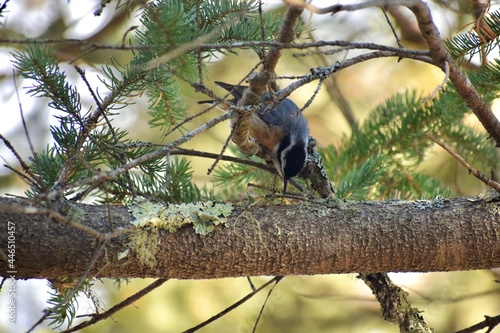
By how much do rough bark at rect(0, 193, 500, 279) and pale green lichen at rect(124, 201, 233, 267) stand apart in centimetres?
1

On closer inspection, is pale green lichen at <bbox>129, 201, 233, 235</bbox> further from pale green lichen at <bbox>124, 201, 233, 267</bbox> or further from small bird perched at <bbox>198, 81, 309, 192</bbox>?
small bird perched at <bbox>198, 81, 309, 192</bbox>

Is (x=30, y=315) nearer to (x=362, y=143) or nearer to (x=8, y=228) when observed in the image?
(x=8, y=228)

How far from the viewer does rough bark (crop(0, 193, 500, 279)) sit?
145 centimetres

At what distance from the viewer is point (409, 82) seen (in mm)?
3424

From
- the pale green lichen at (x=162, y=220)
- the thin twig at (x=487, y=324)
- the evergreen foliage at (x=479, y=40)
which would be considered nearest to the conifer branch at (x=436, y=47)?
the evergreen foliage at (x=479, y=40)

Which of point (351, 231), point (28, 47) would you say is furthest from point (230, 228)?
point (28, 47)

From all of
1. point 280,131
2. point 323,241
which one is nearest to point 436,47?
point 323,241

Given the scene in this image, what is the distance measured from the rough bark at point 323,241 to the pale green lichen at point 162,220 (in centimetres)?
1

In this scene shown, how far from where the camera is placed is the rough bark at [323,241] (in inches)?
56.9

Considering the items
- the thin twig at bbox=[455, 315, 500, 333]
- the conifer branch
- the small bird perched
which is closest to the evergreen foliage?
the conifer branch

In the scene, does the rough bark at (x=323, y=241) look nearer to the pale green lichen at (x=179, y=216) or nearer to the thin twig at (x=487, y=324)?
the pale green lichen at (x=179, y=216)

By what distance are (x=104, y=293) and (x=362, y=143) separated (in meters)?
1.37

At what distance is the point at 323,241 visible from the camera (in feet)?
4.95

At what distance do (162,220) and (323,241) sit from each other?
1.42 feet
